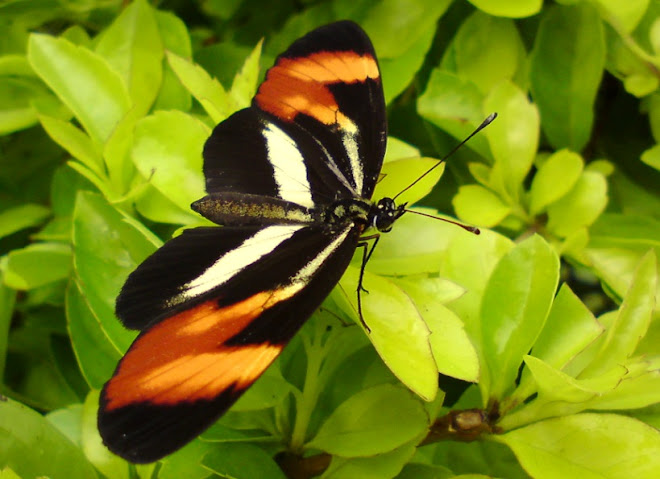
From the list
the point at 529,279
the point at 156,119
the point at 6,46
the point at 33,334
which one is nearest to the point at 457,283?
the point at 529,279

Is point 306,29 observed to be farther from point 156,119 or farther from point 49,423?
point 49,423

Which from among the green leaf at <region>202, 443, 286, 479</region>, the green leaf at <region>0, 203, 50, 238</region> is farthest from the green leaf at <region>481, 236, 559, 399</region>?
the green leaf at <region>0, 203, 50, 238</region>

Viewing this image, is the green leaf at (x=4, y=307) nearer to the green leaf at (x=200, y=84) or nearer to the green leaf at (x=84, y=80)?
the green leaf at (x=84, y=80)

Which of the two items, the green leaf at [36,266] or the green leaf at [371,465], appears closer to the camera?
the green leaf at [371,465]

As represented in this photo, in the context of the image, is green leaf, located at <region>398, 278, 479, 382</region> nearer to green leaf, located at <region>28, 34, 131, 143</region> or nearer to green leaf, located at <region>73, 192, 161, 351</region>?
green leaf, located at <region>73, 192, 161, 351</region>

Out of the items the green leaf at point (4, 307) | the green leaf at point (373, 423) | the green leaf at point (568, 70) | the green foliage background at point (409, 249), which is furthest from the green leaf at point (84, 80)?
the green leaf at point (568, 70)

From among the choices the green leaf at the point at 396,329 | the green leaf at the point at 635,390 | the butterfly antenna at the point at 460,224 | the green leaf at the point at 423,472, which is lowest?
the green leaf at the point at 423,472
